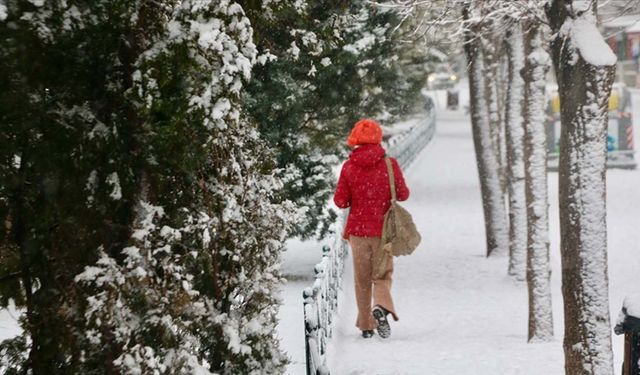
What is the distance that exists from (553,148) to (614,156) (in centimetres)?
164

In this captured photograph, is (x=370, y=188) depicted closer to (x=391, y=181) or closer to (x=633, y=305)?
(x=391, y=181)

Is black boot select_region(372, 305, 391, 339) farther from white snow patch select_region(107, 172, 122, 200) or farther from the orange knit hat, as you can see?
white snow patch select_region(107, 172, 122, 200)

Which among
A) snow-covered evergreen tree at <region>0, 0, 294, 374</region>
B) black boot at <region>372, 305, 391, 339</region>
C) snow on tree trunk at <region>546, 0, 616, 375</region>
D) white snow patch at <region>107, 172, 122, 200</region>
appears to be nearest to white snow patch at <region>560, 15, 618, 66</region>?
snow on tree trunk at <region>546, 0, 616, 375</region>

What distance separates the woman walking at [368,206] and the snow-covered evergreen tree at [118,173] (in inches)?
190

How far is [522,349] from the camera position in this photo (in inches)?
405

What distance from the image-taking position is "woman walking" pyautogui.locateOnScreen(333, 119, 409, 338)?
396 inches

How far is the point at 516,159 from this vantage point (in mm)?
14648

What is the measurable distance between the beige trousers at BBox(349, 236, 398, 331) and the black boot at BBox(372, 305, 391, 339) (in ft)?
0.14

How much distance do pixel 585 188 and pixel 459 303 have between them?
5657mm

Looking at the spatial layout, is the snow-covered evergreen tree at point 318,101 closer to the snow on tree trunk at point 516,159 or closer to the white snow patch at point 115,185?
the snow on tree trunk at point 516,159

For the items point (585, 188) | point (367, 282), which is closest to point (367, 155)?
point (367, 282)

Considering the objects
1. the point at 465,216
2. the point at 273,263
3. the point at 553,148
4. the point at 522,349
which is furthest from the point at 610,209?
the point at 273,263

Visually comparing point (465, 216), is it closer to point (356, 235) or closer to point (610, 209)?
point (610, 209)

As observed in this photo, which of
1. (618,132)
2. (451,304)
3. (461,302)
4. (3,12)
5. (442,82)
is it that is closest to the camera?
(3,12)
